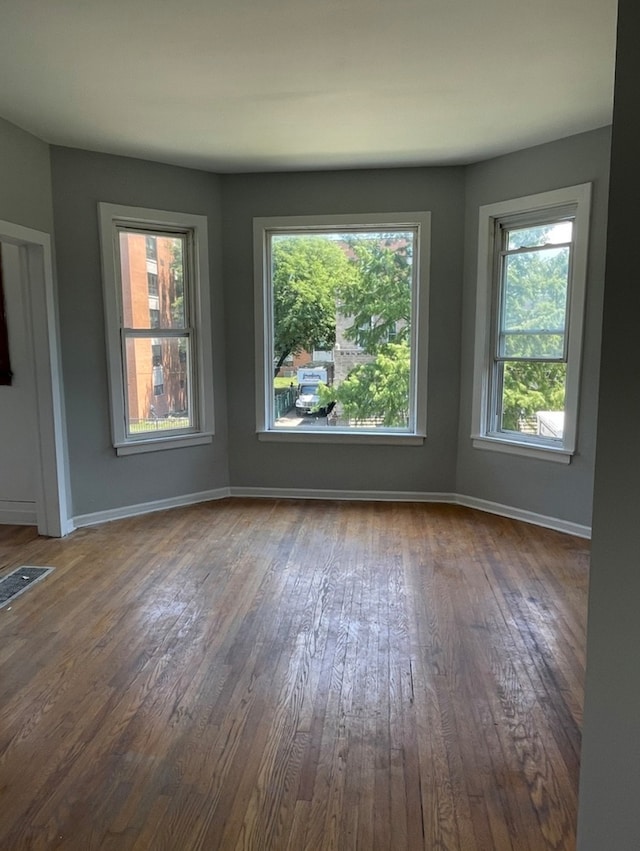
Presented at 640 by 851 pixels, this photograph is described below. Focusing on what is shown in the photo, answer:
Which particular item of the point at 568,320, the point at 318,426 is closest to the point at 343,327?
the point at 318,426

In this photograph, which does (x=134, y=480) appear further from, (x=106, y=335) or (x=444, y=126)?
(x=444, y=126)

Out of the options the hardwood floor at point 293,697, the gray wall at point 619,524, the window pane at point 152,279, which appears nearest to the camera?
the gray wall at point 619,524

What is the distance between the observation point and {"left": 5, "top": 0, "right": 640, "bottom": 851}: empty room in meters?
1.66

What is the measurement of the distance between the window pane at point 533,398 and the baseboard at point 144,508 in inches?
98.5

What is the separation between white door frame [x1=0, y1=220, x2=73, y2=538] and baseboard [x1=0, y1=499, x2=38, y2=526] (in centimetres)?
21

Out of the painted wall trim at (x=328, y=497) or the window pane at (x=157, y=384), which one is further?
the window pane at (x=157, y=384)

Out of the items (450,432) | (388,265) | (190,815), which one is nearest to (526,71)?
(388,265)

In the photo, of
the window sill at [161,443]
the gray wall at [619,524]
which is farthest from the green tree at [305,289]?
the gray wall at [619,524]

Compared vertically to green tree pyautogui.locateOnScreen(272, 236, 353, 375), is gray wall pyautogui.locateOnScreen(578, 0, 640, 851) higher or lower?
lower

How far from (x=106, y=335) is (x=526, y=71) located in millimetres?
3174

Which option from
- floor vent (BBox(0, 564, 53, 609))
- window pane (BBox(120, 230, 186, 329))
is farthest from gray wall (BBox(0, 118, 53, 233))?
floor vent (BBox(0, 564, 53, 609))

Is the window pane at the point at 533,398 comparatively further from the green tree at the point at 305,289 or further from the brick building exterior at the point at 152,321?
the brick building exterior at the point at 152,321

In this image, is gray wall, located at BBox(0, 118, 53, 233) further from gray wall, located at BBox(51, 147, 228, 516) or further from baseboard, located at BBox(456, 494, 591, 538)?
baseboard, located at BBox(456, 494, 591, 538)

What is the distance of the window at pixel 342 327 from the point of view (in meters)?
4.61
